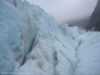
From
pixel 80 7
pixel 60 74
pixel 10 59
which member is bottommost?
pixel 80 7

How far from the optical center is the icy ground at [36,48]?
0.85m

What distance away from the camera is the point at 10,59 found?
2.64 ft

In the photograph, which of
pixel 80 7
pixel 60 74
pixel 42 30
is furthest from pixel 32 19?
pixel 80 7

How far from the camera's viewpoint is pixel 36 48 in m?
1.02

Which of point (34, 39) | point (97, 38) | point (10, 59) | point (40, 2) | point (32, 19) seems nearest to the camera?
point (10, 59)

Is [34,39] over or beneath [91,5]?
over

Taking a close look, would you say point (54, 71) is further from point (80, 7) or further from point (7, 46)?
point (80, 7)

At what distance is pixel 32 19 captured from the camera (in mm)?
1215

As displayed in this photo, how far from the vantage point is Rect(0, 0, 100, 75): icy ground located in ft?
2.77

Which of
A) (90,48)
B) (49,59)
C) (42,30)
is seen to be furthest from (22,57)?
(90,48)

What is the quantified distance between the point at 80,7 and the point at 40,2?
55 cm

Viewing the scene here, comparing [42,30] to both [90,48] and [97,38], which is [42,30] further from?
[97,38]

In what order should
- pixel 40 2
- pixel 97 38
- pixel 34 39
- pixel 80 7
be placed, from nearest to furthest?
pixel 34 39
pixel 97 38
pixel 40 2
pixel 80 7

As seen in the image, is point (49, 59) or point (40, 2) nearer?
point (49, 59)
